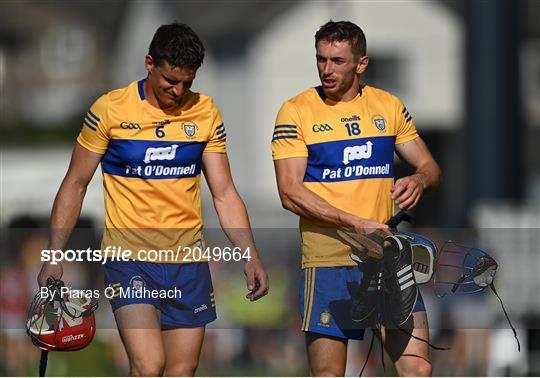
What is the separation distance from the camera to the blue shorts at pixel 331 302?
292 inches

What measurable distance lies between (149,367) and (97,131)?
1.23 metres

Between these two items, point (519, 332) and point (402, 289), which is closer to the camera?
point (402, 289)

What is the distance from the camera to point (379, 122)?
7.46 meters

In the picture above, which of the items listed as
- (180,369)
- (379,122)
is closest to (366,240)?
(379,122)

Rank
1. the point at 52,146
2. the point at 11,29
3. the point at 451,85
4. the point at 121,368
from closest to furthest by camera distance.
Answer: the point at 121,368, the point at 52,146, the point at 451,85, the point at 11,29

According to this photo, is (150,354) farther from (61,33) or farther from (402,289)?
(61,33)

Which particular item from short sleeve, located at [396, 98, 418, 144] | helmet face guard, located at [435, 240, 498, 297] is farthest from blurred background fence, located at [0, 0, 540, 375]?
short sleeve, located at [396, 98, 418, 144]

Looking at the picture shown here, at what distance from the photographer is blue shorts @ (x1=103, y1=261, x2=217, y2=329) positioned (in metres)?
7.37

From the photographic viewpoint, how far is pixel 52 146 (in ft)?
69.7

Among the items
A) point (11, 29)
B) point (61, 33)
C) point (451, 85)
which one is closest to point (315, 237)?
point (451, 85)

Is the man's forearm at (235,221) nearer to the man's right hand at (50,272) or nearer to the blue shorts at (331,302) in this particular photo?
the blue shorts at (331,302)

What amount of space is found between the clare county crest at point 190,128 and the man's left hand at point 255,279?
0.76 metres

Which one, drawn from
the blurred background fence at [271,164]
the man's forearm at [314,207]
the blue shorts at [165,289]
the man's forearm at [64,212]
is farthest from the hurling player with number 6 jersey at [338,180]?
the man's forearm at [64,212]

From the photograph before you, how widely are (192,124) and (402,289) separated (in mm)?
1396
